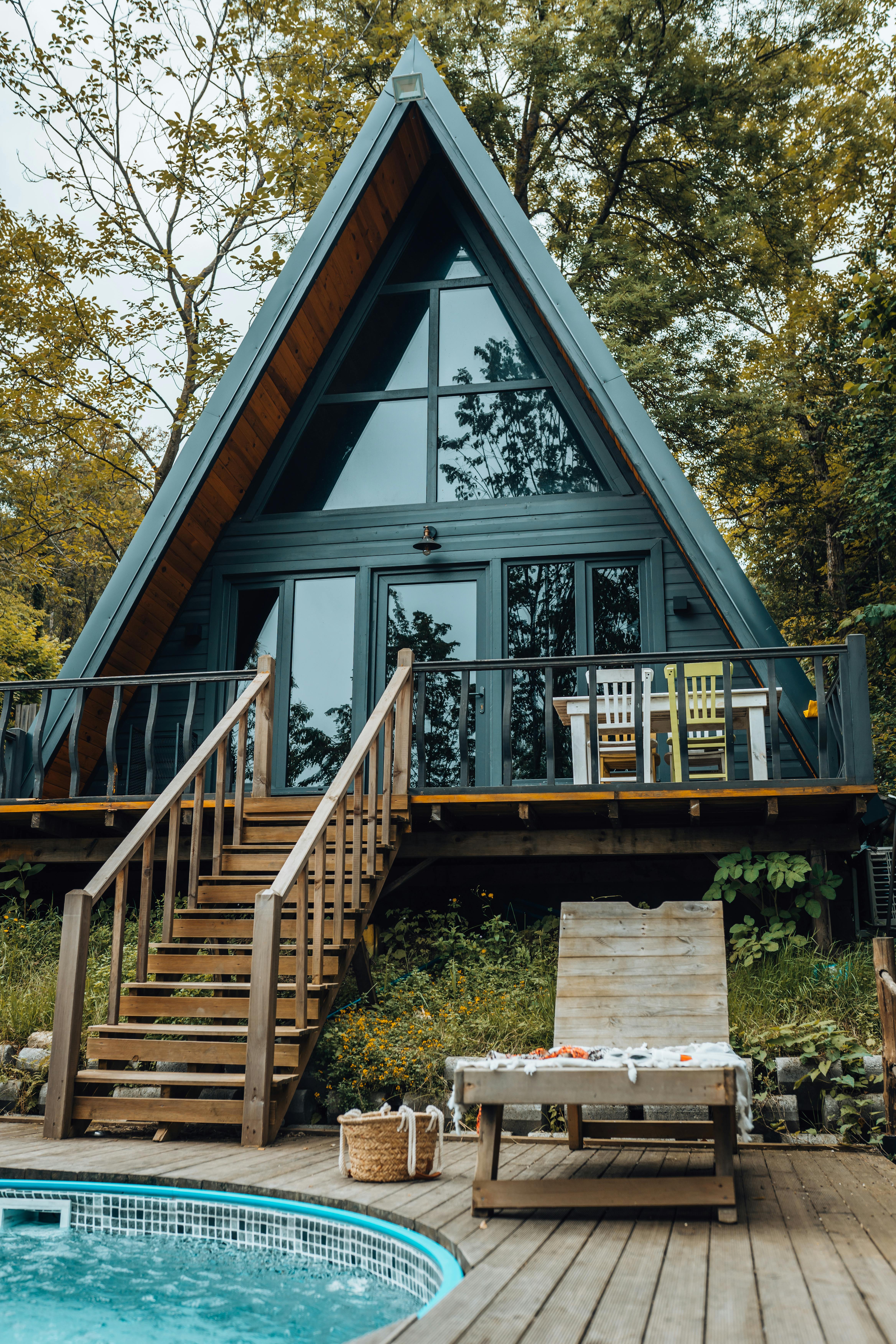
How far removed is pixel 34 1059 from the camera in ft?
20.8

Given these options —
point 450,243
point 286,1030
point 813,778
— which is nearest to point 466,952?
point 286,1030

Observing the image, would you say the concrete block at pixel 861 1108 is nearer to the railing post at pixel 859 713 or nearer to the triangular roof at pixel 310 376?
the railing post at pixel 859 713

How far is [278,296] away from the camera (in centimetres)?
884

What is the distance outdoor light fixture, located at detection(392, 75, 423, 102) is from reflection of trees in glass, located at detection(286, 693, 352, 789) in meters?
5.25

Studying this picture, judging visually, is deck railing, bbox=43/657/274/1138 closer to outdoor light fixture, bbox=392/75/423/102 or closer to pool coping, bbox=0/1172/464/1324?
pool coping, bbox=0/1172/464/1324

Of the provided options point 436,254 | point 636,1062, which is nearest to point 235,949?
point 636,1062

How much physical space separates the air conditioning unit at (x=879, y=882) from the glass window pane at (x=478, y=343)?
571 centimetres

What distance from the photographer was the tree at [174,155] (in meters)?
15.8

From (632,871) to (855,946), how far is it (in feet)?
6.11

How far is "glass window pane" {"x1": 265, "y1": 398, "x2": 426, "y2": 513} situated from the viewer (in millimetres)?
9758

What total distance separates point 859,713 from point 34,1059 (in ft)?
18.4

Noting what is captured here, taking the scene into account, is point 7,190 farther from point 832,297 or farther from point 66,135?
point 832,297

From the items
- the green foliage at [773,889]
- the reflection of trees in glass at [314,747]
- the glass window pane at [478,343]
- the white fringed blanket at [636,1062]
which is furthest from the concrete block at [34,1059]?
the glass window pane at [478,343]

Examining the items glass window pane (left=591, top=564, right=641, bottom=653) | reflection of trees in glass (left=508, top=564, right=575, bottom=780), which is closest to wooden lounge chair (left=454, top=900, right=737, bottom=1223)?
reflection of trees in glass (left=508, top=564, right=575, bottom=780)
